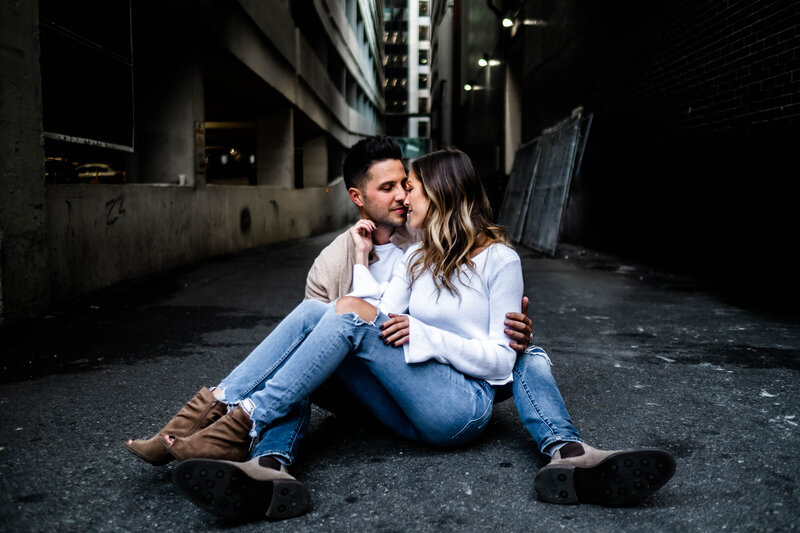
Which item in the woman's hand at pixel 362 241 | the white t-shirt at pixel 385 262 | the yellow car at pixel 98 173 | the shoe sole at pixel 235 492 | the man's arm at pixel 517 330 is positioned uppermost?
the yellow car at pixel 98 173

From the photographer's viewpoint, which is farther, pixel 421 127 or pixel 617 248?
pixel 421 127

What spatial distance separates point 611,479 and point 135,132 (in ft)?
33.8

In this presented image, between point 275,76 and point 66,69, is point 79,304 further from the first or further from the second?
point 275,76

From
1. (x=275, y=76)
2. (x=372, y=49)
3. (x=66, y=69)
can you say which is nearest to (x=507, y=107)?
(x=275, y=76)

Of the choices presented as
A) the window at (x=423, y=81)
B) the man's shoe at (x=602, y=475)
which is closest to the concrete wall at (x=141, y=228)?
the man's shoe at (x=602, y=475)

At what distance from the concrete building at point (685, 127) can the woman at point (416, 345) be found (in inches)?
181

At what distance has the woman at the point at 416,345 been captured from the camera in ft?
7.67

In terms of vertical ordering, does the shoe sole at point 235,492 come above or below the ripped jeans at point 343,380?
below

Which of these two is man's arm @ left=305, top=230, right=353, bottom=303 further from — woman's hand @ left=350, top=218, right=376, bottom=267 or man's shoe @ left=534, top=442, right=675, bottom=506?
man's shoe @ left=534, top=442, right=675, bottom=506

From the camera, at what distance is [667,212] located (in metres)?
8.72

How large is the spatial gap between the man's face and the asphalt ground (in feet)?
3.35

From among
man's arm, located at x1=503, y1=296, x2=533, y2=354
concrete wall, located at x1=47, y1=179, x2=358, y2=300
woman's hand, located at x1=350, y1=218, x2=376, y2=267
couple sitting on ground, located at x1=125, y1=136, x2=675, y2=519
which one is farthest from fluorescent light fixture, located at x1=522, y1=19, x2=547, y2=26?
man's arm, located at x1=503, y1=296, x2=533, y2=354

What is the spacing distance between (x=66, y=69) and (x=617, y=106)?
807 cm

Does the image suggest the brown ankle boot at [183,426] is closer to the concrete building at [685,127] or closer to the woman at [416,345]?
the woman at [416,345]
